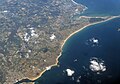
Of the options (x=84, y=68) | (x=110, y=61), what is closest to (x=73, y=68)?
(x=84, y=68)

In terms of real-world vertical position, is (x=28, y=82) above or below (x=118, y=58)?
below

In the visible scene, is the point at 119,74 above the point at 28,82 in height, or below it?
above

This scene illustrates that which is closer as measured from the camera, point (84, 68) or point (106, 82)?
point (106, 82)

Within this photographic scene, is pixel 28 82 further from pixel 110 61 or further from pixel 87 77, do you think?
pixel 110 61

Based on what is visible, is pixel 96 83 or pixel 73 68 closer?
pixel 96 83

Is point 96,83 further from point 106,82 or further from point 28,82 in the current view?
point 28,82

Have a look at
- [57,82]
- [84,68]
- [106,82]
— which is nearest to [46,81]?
→ [57,82]

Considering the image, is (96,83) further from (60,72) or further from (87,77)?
(60,72)

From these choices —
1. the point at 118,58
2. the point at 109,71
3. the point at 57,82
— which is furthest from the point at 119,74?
the point at 57,82
